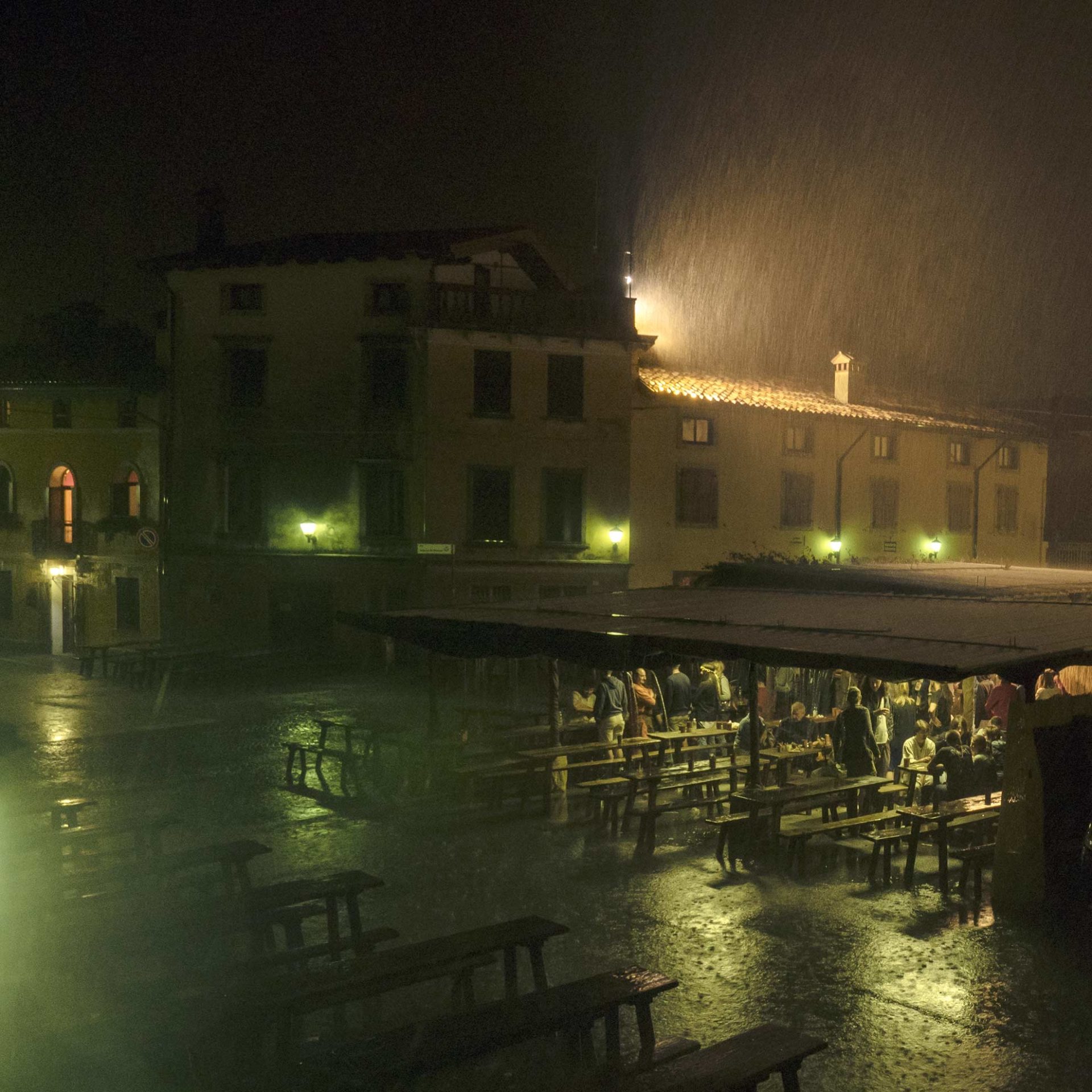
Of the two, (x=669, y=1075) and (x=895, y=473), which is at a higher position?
(x=895, y=473)

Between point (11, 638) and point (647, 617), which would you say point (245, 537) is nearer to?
point (11, 638)

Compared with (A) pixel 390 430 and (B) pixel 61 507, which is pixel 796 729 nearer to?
(A) pixel 390 430

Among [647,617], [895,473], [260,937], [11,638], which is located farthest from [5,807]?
[895,473]

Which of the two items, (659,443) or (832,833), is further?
(659,443)

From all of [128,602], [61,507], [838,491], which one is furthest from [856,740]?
[61,507]

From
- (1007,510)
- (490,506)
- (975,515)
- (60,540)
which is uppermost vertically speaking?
(490,506)

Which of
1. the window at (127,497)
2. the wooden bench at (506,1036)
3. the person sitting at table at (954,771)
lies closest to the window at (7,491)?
the window at (127,497)

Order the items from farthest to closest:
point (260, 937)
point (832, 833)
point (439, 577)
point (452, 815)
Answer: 1. point (439, 577)
2. point (452, 815)
3. point (832, 833)
4. point (260, 937)

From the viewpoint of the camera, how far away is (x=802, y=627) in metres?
13.0

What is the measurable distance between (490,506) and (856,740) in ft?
63.9

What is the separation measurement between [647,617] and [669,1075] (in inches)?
354

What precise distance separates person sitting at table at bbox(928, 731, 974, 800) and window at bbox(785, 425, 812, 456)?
2386cm

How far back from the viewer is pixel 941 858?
11.1 meters

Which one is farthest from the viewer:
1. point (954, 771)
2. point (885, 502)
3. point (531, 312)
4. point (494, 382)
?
point (885, 502)
